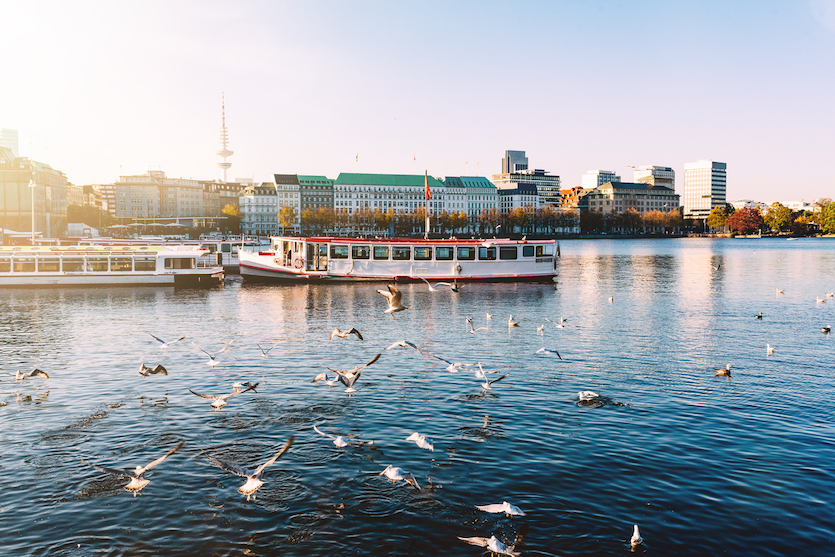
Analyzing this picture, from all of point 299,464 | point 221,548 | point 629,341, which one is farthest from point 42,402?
point 629,341

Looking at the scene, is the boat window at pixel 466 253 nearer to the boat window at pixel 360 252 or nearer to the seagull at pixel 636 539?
the boat window at pixel 360 252

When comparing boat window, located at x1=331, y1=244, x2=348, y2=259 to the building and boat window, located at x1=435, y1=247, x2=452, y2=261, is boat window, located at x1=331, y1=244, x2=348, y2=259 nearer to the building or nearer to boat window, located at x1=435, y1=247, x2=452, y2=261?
boat window, located at x1=435, y1=247, x2=452, y2=261

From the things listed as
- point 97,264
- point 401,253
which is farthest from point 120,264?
point 401,253

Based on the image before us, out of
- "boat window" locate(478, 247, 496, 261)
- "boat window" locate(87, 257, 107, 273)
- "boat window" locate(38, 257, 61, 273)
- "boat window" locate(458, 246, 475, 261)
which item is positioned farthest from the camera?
"boat window" locate(478, 247, 496, 261)

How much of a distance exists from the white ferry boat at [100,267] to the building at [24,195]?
71.5 metres

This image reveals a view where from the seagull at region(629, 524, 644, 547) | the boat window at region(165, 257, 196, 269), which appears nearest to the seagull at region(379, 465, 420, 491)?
the seagull at region(629, 524, 644, 547)

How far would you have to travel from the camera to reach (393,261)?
7012 cm

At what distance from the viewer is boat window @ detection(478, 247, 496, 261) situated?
235 feet

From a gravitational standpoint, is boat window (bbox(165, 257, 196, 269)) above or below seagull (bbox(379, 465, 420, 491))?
above

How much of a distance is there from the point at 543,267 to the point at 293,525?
6201cm

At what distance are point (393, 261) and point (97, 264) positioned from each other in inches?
1195

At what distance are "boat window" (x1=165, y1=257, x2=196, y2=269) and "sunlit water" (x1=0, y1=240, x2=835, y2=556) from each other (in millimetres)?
28013

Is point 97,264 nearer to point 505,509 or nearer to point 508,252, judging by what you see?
point 508,252

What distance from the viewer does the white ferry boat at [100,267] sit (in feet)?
206
